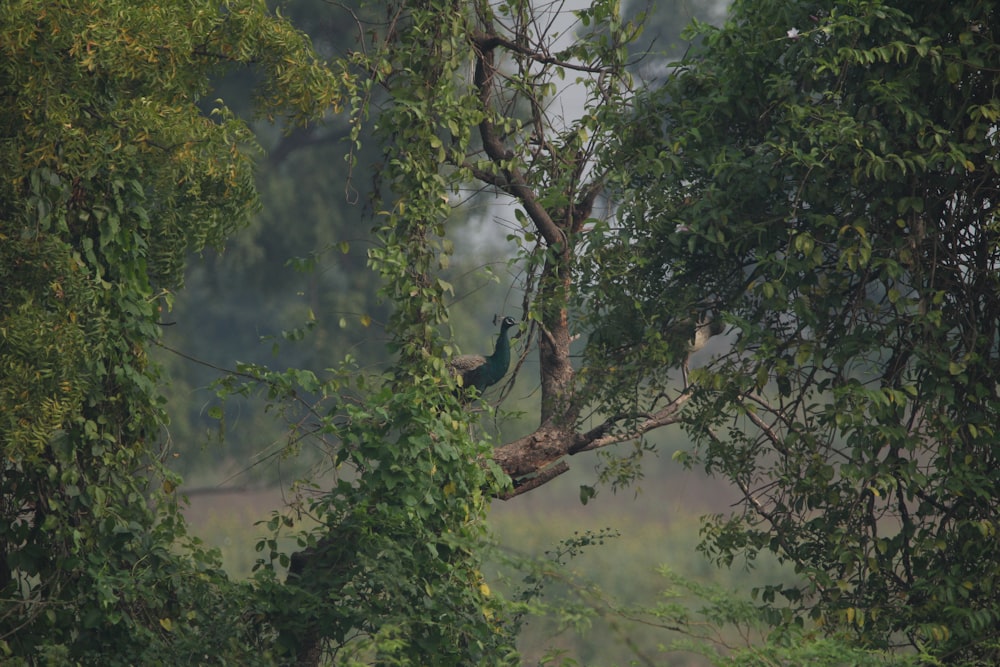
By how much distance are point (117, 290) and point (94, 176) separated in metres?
0.38

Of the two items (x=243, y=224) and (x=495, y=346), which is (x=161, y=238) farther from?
(x=495, y=346)

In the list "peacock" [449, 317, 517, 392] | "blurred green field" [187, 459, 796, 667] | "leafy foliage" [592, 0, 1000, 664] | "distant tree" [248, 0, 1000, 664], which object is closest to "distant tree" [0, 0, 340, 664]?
"distant tree" [248, 0, 1000, 664]

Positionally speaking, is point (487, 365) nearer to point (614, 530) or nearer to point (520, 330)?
point (520, 330)

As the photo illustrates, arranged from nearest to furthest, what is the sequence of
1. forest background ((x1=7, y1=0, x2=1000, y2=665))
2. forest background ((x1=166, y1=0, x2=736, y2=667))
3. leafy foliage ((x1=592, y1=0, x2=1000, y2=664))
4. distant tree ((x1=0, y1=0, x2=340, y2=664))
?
distant tree ((x1=0, y1=0, x2=340, y2=664)), forest background ((x1=7, y1=0, x2=1000, y2=665)), leafy foliage ((x1=592, y1=0, x2=1000, y2=664)), forest background ((x1=166, y1=0, x2=736, y2=667))

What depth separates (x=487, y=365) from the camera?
4.75 metres

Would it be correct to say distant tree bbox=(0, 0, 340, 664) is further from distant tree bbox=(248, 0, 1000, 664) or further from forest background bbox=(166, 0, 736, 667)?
forest background bbox=(166, 0, 736, 667)

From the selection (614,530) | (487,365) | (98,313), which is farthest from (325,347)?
(98,313)

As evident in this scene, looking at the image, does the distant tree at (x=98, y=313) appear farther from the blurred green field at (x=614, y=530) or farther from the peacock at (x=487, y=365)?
the blurred green field at (x=614, y=530)

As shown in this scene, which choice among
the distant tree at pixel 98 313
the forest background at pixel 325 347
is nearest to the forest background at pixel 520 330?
the distant tree at pixel 98 313

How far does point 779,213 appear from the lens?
3779mm

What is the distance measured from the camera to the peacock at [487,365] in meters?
4.71

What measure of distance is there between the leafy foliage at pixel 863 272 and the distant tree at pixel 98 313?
5.80ft

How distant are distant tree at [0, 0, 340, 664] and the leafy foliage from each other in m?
1.77

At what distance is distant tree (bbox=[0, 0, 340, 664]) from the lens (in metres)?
3.13
